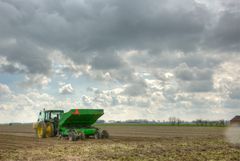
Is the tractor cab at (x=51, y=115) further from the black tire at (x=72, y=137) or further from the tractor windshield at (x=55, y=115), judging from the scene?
the black tire at (x=72, y=137)

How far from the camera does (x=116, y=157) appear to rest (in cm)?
1381

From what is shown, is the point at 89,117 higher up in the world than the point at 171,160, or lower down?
higher up

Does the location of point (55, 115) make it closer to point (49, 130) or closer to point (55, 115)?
point (55, 115)

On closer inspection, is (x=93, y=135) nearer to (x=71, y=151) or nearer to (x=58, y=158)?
(x=71, y=151)

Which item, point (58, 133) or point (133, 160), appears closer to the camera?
point (133, 160)

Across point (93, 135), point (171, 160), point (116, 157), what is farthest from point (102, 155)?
point (93, 135)

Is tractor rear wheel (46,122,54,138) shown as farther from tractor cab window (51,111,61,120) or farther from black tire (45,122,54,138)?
tractor cab window (51,111,61,120)

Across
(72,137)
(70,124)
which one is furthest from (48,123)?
(72,137)

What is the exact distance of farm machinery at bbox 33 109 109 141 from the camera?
23.4 meters

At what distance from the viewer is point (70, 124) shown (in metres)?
24.9

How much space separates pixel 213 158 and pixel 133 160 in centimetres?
344

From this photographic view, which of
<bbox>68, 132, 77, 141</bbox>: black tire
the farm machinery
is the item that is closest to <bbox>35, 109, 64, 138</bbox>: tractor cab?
the farm machinery

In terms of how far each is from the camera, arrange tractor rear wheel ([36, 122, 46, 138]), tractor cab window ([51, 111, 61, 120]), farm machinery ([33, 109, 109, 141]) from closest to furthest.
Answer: farm machinery ([33, 109, 109, 141]), tractor rear wheel ([36, 122, 46, 138]), tractor cab window ([51, 111, 61, 120])

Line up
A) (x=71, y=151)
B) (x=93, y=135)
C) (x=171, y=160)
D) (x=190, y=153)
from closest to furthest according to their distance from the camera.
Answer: (x=171, y=160)
(x=190, y=153)
(x=71, y=151)
(x=93, y=135)
